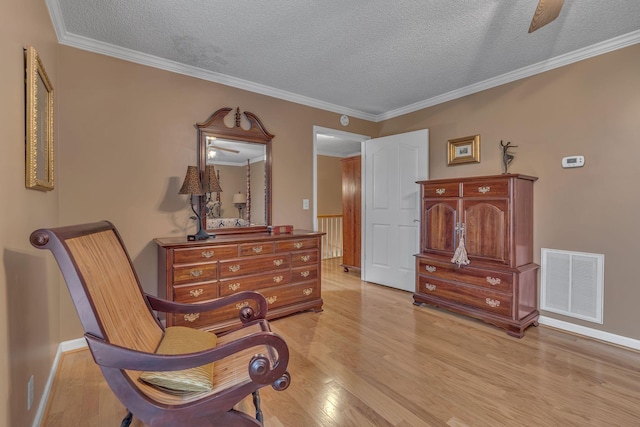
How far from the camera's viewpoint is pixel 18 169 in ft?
4.40

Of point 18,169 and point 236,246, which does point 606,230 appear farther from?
point 18,169

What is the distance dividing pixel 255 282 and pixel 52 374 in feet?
4.95

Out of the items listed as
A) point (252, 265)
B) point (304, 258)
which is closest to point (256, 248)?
point (252, 265)

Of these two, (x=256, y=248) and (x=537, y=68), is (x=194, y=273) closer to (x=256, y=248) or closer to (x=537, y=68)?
→ (x=256, y=248)

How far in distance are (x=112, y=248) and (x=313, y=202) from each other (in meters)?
→ 2.62

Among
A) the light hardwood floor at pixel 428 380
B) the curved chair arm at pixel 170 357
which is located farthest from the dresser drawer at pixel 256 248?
the curved chair arm at pixel 170 357

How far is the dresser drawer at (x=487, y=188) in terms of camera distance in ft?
9.12

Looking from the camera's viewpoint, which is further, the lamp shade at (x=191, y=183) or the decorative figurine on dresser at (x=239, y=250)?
the lamp shade at (x=191, y=183)

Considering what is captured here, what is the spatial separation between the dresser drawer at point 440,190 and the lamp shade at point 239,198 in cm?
207

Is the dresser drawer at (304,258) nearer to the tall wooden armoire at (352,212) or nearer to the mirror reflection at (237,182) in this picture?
the mirror reflection at (237,182)

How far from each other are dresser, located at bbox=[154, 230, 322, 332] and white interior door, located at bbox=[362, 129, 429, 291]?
134 cm

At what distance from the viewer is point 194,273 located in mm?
2510

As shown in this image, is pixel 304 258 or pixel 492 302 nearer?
pixel 492 302

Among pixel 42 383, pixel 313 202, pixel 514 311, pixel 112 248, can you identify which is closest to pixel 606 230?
pixel 514 311
